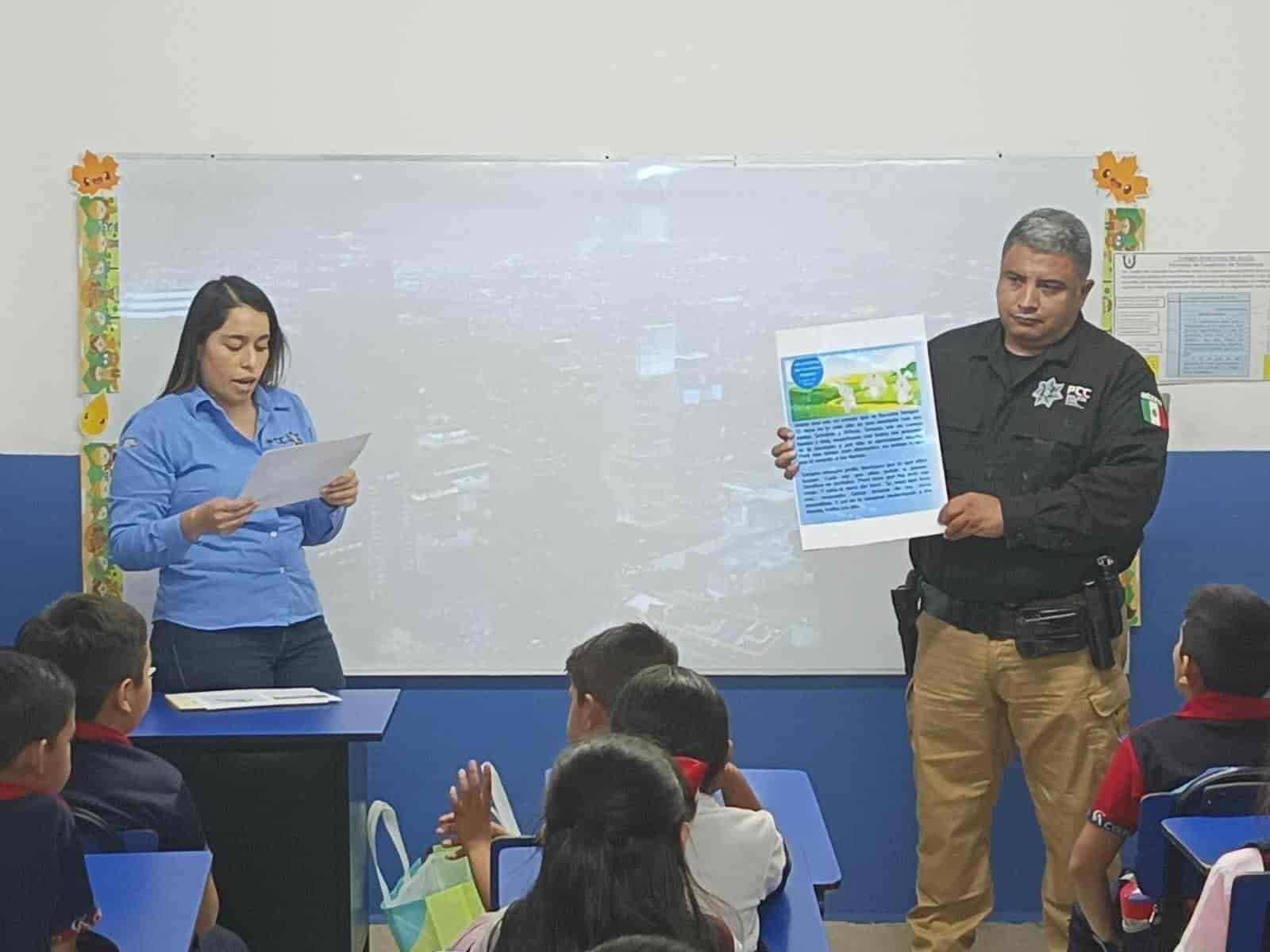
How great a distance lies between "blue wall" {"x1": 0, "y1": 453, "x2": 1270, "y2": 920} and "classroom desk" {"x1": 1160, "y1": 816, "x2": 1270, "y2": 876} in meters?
1.70

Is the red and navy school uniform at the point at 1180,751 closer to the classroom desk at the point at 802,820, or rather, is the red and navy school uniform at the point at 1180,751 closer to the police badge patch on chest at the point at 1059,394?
the classroom desk at the point at 802,820

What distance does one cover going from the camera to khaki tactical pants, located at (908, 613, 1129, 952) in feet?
10.9

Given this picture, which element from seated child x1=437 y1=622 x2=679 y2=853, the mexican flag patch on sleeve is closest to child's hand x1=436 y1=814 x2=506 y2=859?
seated child x1=437 y1=622 x2=679 y2=853

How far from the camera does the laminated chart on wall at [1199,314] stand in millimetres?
3928

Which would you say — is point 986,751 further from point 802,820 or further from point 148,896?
point 148,896

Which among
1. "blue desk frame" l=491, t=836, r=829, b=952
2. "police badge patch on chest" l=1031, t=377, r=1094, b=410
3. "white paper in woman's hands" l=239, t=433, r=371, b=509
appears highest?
"police badge patch on chest" l=1031, t=377, r=1094, b=410

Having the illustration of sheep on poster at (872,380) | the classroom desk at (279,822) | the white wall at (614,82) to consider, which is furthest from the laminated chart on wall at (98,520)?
the illustration of sheep on poster at (872,380)

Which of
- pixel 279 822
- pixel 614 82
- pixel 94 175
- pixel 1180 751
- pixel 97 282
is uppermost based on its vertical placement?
pixel 614 82

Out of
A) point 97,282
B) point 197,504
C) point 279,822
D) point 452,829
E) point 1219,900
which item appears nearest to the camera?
point 1219,900

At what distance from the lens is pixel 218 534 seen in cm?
335

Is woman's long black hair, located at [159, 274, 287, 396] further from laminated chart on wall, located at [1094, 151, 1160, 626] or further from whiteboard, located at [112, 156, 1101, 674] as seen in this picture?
laminated chart on wall, located at [1094, 151, 1160, 626]

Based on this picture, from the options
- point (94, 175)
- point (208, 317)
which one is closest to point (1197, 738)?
point (208, 317)

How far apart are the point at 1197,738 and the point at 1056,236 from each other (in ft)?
3.81

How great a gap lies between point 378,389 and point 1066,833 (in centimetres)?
200
